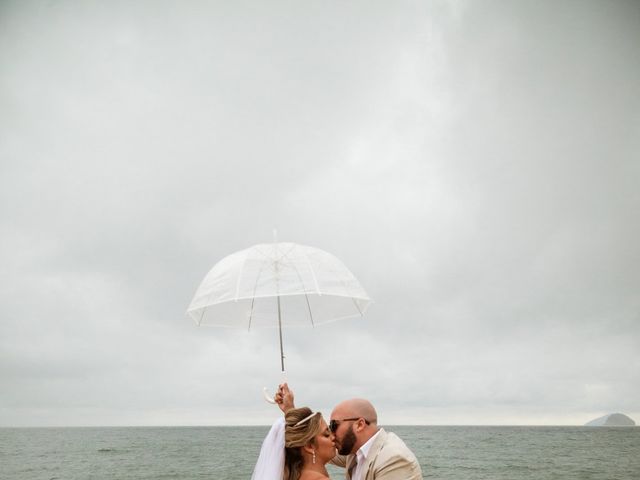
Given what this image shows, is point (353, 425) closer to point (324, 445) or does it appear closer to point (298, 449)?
point (324, 445)

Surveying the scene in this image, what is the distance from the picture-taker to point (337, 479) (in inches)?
1388

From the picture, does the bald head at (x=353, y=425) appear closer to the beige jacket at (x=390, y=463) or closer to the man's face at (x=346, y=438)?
the man's face at (x=346, y=438)

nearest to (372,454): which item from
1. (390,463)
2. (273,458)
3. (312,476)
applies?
(390,463)

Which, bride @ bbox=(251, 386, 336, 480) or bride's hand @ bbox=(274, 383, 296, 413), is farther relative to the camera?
bride's hand @ bbox=(274, 383, 296, 413)

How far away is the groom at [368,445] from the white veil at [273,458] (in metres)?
0.29

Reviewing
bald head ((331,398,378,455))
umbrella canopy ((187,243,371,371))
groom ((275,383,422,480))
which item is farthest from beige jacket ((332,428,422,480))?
umbrella canopy ((187,243,371,371))

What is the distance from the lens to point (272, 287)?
577 centimetres

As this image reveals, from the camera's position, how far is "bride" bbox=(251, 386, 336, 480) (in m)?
4.31

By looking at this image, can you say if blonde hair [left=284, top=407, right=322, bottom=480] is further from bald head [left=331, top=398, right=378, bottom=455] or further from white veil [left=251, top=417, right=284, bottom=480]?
bald head [left=331, top=398, right=378, bottom=455]

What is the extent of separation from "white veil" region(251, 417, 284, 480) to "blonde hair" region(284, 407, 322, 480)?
69 millimetres

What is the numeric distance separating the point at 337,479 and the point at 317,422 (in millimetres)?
34357

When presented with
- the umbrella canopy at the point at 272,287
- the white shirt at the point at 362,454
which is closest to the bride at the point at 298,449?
the white shirt at the point at 362,454

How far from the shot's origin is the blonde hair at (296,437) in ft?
14.2

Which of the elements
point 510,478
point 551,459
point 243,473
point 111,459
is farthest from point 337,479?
point 111,459
